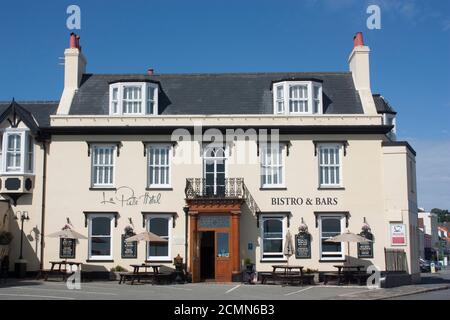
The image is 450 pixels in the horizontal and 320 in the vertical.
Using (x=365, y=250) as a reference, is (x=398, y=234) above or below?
above

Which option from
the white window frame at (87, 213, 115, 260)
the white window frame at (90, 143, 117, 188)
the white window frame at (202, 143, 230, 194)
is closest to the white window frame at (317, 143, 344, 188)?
the white window frame at (202, 143, 230, 194)

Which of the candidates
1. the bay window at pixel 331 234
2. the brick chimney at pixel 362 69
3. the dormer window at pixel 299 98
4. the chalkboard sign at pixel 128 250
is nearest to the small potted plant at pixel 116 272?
the chalkboard sign at pixel 128 250

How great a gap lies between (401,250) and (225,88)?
12.4m

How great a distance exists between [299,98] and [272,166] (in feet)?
12.6

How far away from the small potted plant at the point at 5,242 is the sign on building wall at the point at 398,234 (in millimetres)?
18521

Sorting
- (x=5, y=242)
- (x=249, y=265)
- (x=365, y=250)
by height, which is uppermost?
(x=5, y=242)

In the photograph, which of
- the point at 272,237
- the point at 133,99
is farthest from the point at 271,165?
the point at 133,99

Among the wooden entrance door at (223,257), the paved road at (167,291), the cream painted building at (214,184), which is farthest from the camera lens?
the cream painted building at (214,184)

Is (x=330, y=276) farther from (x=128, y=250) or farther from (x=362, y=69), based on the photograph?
(x=362, y=69)

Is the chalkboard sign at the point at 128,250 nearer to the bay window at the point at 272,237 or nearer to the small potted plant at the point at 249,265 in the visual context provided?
the small potted plant at the point at 249,265

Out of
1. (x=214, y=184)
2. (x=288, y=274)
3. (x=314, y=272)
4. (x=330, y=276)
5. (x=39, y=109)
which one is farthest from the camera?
(x=39, y=109)

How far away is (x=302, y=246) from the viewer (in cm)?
2969

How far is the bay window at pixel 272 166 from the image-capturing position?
30.6 meters

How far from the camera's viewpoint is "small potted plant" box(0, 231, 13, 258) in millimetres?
29359
